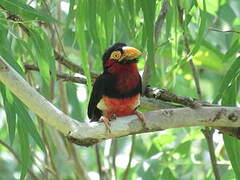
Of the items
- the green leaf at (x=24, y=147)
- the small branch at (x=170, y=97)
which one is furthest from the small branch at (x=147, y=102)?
the green leaf at (x=24, y=147)

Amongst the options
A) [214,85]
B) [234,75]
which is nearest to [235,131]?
[234,75]

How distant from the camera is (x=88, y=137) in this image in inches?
99.2

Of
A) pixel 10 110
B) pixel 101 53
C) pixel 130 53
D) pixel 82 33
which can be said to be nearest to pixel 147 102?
pixel 101 53

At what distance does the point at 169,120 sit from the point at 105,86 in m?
0.89

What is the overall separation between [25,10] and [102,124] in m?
0.60

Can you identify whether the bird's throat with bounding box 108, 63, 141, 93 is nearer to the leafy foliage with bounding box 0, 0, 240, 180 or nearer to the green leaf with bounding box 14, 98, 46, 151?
the leafy foliage with bounding box 0, 0, 240, 180

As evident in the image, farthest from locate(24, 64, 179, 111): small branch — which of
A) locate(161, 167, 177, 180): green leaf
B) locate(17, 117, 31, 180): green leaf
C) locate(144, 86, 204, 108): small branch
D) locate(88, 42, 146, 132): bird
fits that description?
locate(161, 167, 177, 180): green leaf

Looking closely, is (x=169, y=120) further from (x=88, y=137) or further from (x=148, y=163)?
(x=148, y=163)

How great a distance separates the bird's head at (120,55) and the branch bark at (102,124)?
2.62 ft

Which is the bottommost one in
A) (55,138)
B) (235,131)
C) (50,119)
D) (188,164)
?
(188,164)

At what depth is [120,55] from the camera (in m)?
3.46

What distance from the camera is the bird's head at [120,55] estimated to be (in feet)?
11.2

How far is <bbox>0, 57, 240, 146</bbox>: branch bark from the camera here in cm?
240

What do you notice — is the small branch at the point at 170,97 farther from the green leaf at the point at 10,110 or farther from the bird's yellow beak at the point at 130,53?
the green leaf at the point at 10,110
